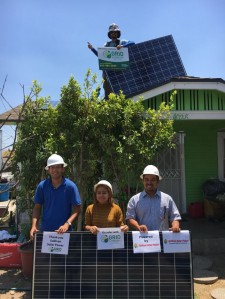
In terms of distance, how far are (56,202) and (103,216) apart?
0.59 m

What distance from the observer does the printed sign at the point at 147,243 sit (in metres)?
3.51

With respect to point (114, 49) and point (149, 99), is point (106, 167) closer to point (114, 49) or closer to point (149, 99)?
point (149, 99)

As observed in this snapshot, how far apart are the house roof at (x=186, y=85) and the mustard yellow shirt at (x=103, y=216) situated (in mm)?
3506

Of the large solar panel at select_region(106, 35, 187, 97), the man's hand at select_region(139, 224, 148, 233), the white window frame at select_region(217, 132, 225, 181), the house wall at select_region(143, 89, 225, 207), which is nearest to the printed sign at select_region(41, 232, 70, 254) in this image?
the man's hand at select_region(139, 224, 148, 233)

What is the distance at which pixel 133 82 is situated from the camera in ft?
25.9

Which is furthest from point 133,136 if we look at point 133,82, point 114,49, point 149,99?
point 114,49

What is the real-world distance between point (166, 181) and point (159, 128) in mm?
3595

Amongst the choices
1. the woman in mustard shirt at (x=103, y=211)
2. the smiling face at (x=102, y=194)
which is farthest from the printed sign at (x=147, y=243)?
the smiling face at (x=102, y=194)

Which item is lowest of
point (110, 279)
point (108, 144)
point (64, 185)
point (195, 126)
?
point (110, 279)

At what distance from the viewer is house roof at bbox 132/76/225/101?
6.91 metres

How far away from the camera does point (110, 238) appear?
140 inches

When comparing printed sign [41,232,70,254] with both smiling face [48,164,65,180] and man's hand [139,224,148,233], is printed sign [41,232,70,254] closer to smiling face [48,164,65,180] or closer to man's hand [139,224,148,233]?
smiling face [48,164,65,180]

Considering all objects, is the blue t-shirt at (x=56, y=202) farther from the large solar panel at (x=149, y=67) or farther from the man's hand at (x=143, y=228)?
the large solar panel at (x=149, y=67)

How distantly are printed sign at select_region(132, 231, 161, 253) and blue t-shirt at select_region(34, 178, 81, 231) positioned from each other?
0.86m
